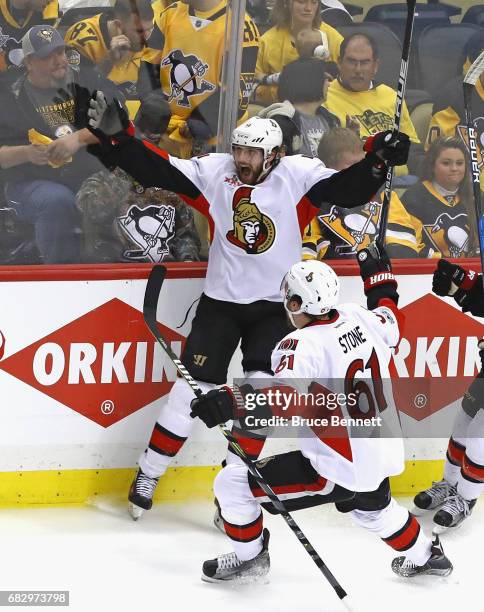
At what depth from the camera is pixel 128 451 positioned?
4.47m

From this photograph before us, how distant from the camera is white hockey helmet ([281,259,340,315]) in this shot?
11.6 ft

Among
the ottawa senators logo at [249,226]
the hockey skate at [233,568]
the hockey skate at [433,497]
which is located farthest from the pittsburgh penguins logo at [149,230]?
the hockey skate at [433,497]

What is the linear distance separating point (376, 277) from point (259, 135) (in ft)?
2.06

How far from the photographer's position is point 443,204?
4648 millimetres

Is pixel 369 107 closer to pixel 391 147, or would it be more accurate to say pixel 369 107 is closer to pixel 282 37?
pixel 282 37

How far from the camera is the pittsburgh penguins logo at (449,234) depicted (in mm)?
4633

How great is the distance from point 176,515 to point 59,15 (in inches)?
71.8

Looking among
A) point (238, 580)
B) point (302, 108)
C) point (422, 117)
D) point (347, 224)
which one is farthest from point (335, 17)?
point (238, 580)

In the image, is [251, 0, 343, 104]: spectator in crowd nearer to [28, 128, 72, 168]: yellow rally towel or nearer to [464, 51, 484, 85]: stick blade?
[464, 51, 484, 85]: stick blade

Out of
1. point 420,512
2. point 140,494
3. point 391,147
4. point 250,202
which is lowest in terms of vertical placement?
point 420,512

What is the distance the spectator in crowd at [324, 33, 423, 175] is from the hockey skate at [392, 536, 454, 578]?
1.53m

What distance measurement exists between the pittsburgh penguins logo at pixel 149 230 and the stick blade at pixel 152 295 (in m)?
A: 0.38

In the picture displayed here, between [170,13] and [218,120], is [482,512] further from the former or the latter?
[170,13]

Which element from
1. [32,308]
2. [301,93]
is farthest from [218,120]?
[32,308]
